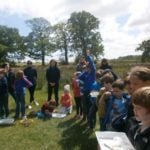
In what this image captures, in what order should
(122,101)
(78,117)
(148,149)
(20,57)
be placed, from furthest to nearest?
1. (20,57)
2. (78,117)
3. (122,101)
4. (148,149)

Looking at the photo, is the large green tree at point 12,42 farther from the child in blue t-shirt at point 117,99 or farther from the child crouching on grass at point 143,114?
the child crouching on grass at point 143,114

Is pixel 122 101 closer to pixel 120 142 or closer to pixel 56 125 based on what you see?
pixel 120 142

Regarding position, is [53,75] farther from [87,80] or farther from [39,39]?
[39,39]

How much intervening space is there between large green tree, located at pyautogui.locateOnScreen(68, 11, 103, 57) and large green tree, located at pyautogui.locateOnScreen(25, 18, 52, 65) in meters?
6.86

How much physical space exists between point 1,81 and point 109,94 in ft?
20.4

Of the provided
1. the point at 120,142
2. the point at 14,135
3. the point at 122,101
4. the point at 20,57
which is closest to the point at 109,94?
the point at 122,101

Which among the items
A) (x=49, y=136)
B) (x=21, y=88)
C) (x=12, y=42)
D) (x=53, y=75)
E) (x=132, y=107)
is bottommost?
(x=49, y=136)

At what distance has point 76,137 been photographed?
354 inches

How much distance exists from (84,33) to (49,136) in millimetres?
69635

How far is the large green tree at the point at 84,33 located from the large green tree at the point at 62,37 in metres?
1.33

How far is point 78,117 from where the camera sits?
11.4 meters

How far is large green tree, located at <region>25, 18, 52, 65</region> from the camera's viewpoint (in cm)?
8256

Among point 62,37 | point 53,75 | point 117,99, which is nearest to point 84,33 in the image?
point 62,37

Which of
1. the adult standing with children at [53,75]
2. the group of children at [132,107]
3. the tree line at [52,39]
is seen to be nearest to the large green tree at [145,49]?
the tree line at [52,39]
